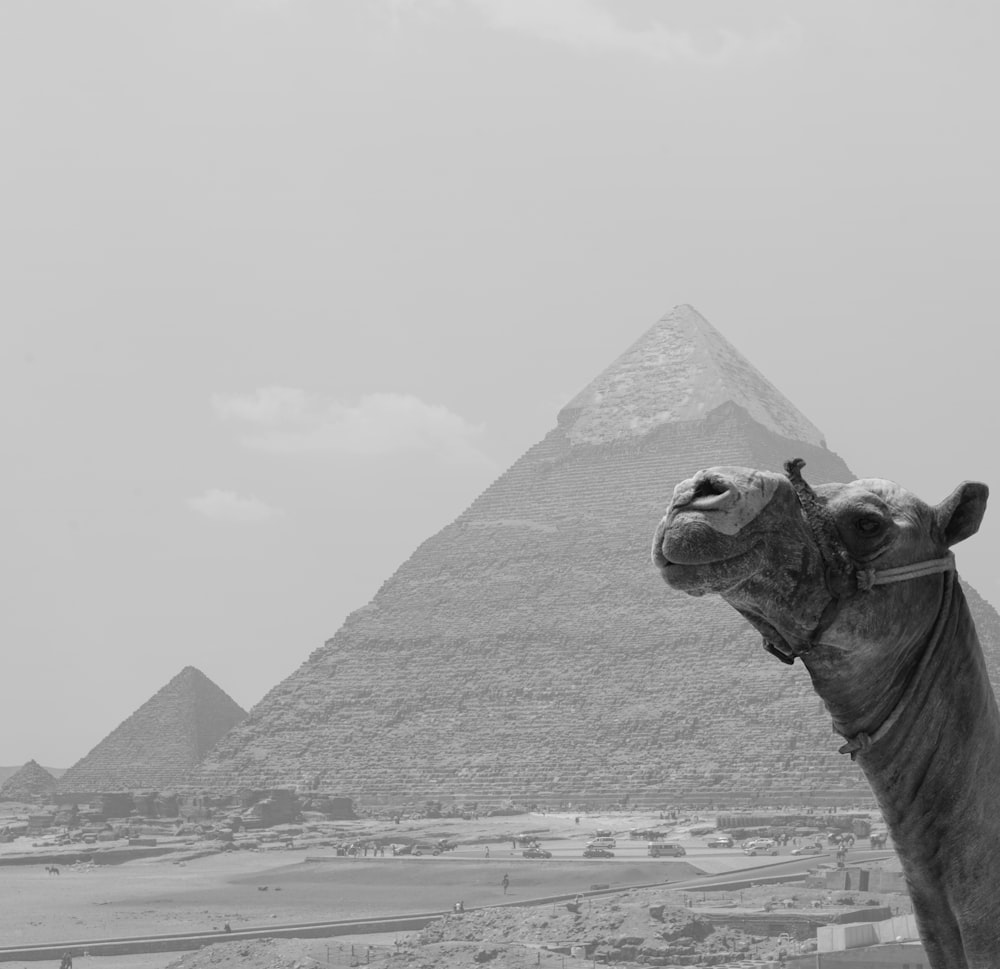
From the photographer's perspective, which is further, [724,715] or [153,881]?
[724,715]

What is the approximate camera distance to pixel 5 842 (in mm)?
82312

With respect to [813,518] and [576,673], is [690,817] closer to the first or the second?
[576,673]

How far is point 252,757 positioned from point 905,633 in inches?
5026

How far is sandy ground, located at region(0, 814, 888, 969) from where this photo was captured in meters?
41.3

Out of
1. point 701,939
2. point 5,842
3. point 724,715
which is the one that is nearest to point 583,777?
point 724,715

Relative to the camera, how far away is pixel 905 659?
2.48 meters

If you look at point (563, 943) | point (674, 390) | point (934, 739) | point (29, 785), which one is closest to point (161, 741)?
point (29, 785)

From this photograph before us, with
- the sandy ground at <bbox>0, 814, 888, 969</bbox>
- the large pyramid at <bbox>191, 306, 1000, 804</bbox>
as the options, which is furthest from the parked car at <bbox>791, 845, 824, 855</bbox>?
the large pyramid at <bbox>191, 306, 1000, 804</bbox>

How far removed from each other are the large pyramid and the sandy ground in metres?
42.8

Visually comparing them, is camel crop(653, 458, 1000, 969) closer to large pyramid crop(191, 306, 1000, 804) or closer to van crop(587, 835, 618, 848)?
van crop(587, 835, 618, 848)

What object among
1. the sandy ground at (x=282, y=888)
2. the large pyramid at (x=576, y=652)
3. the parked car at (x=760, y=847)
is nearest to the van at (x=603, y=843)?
the sandy ground at (x=282, y=888)

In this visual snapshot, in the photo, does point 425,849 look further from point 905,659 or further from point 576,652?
point 905,659

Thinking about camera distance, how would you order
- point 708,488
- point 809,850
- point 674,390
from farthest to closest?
Answer: point 674,390 < point 809,850 < point 708,488

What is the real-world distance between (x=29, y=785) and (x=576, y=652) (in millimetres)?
36389
